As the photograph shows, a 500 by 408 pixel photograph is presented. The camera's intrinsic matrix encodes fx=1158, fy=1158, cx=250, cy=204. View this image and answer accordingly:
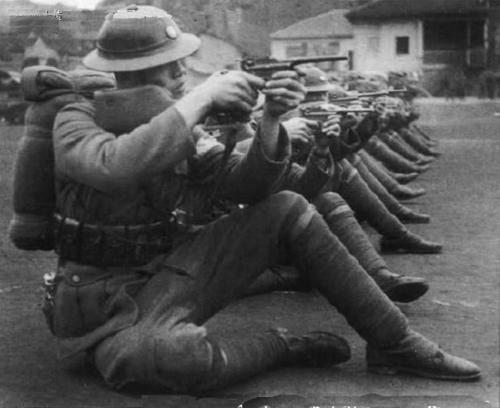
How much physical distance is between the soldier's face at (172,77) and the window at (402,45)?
7.42 ft

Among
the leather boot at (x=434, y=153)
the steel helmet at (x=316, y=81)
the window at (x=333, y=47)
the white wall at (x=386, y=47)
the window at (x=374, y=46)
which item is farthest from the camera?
the leather boot at (x=434, y=153)

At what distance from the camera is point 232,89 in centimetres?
392

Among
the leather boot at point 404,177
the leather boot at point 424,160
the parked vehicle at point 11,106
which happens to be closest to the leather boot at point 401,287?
the parked vehicle at point 11,106

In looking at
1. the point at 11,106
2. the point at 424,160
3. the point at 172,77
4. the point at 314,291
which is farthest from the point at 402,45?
the point at 11,106

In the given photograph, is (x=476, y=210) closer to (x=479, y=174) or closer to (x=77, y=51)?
(x=479, y=174)

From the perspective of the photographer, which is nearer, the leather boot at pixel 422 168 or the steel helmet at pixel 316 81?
the steel helmet at pixel 316 81

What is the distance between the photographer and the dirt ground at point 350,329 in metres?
4.02

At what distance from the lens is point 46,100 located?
171 inches

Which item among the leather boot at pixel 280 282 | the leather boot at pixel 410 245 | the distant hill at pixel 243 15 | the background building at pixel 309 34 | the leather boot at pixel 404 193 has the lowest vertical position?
the leather boot at pixel 404 193

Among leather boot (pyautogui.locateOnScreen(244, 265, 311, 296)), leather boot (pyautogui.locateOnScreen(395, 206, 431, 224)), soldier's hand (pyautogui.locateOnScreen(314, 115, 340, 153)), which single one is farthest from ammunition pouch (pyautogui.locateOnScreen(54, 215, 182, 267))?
leather boot (pyautogui.locateOnScreen(395, 206, 431, 224))

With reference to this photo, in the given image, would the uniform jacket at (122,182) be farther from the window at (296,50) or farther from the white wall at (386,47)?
the white wall at (386,47)

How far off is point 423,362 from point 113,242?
1.18 meters

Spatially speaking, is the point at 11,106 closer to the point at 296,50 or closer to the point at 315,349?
the point at 296,50

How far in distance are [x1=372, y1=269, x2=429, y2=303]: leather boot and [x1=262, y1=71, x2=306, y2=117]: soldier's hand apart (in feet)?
4.42
